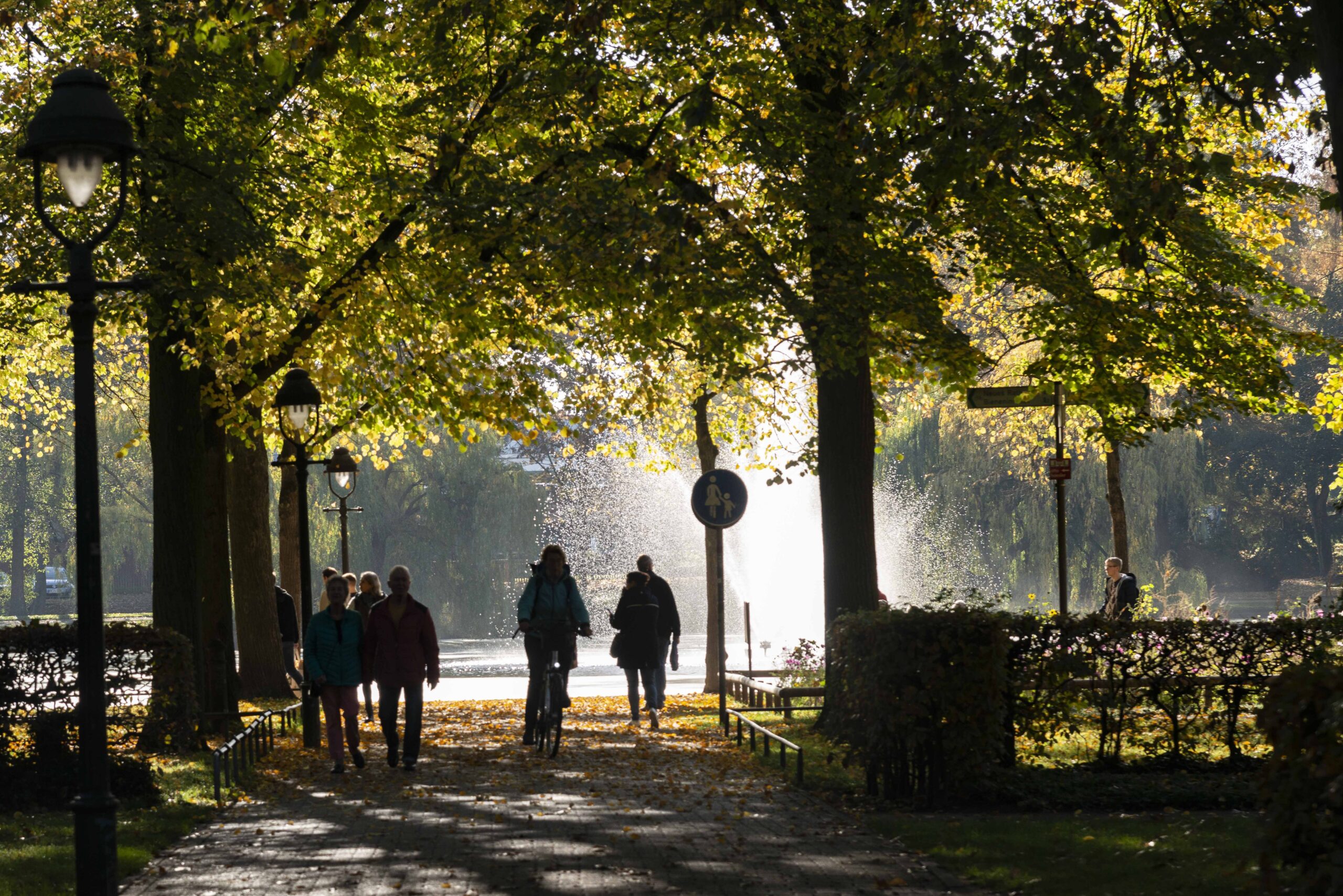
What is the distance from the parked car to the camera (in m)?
71.8

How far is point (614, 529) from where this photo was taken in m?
44.2

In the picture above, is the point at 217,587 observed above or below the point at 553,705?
above

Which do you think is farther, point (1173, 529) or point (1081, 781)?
point (1173, 529)

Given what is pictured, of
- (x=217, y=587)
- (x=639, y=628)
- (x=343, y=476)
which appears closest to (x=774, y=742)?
(x=639, y=628)

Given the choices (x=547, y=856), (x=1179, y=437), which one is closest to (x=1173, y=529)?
(x=1179, y=437)

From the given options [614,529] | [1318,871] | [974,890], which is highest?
[614,529]

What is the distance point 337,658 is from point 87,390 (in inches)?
258

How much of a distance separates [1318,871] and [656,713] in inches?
510

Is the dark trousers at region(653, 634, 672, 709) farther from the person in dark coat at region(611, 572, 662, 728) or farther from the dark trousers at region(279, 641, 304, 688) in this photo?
the dark trousers at region(279, 641, 304, 688)

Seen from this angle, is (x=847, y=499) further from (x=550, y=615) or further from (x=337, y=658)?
(x=337, y=658)

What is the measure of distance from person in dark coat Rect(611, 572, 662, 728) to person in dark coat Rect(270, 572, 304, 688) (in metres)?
6.76

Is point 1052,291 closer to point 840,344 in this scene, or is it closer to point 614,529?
point 840,344

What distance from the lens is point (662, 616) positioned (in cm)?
1806

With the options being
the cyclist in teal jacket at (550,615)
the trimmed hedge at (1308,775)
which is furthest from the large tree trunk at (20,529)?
the trimmed hedge at (1308,775)
